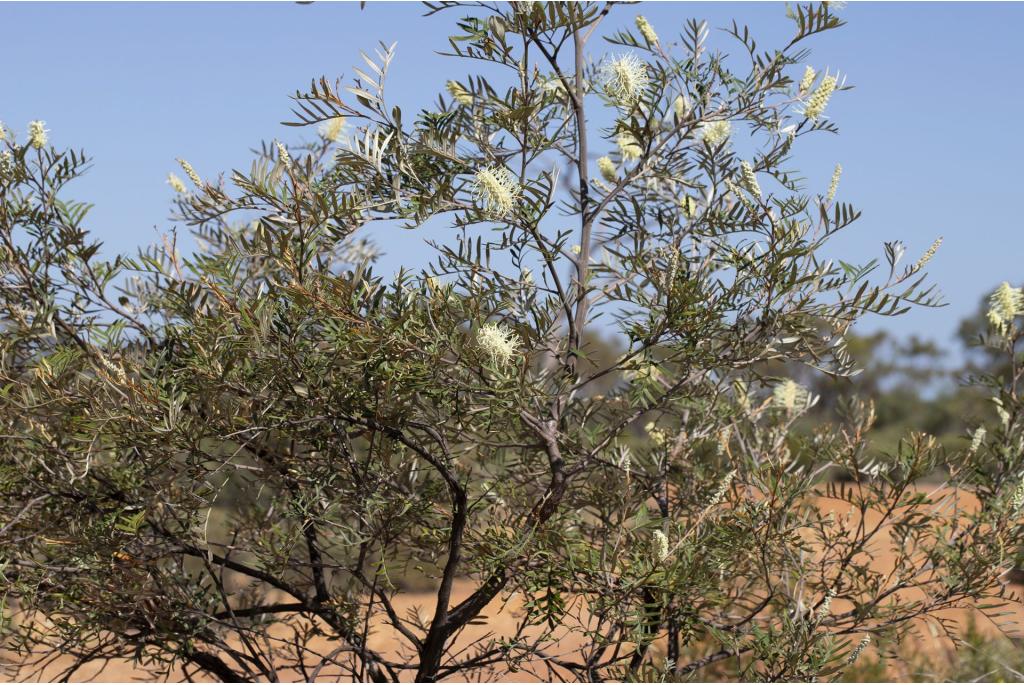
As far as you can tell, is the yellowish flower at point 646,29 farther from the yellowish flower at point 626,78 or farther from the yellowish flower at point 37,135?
the yellowish flower at point 37,135

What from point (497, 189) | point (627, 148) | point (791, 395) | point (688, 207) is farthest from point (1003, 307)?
point (497, 189)

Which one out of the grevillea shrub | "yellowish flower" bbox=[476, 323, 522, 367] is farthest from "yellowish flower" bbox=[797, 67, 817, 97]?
"yellowish flower" bbox=[476, 323, 522, 367]

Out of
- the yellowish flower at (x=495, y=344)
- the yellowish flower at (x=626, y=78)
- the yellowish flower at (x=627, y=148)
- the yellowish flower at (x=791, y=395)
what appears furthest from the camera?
the yellowish flower at (x=791, y=395)

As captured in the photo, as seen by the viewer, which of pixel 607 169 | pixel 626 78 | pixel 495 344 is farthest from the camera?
pixel 607 169

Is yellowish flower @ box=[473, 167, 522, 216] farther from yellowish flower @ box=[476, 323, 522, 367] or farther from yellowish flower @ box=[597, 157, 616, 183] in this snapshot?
yellowish flower @ box=[597, 157, 616, 183]

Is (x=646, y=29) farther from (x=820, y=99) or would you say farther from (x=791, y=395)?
(x=791, y=395)

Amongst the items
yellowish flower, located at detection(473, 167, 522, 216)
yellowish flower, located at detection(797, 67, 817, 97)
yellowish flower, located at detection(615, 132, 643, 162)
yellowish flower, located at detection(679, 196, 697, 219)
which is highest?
yellowish flower, located at detection(615, 132, 643, 162)

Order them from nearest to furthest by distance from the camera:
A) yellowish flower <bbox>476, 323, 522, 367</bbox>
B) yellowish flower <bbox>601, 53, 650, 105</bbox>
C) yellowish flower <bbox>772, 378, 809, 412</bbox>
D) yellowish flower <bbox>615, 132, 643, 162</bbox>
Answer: yellowish flower <bbox>476, 323, 522, 367</bbox>, yellowish flower <bbox>601, 53, 650, 105</bbox>, yellowish flower <bbox>615, 132, 643, 162</bbox>, yellowish flower <bbox>772, 378, 809, 412</bbox>

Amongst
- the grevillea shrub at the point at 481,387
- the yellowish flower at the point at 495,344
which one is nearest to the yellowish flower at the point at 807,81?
the grevillea shrub at the point at 481,387

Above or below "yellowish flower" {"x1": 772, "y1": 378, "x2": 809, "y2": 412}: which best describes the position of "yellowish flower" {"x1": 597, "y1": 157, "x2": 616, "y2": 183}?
above

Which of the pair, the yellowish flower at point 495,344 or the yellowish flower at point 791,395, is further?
the yellowish flower at point 791,395

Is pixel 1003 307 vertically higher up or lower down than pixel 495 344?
higher up

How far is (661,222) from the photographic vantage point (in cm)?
277

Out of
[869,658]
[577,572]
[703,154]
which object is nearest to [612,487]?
[577,572]
